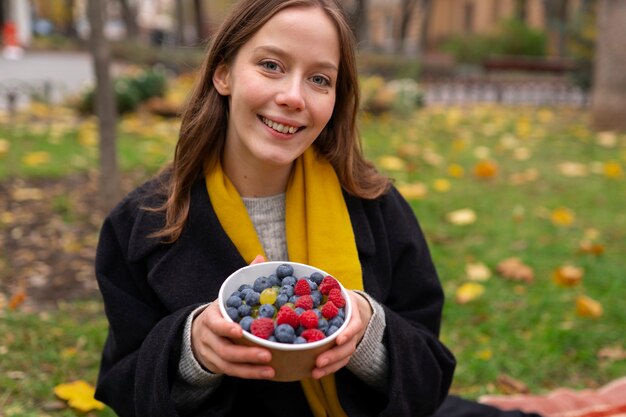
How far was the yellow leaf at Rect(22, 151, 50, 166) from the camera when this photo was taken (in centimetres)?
605

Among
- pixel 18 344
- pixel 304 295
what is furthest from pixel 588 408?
pixel 18 344

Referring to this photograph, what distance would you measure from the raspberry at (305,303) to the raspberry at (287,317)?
0.03m

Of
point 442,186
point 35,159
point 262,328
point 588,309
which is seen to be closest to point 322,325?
point 262,328

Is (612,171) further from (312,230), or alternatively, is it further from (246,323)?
(246,323)

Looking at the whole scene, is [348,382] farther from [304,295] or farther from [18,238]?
[18,238]

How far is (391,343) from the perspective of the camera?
1.72m

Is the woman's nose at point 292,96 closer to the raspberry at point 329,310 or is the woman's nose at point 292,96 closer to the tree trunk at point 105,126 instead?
the raspberry at point 329,310

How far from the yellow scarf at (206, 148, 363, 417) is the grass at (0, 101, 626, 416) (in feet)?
3.84

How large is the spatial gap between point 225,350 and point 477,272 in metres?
2.77

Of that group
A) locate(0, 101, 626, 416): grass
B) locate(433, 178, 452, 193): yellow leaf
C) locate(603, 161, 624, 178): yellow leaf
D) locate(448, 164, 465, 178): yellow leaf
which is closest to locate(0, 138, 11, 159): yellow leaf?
locate(0, 101, 626, 416): grass

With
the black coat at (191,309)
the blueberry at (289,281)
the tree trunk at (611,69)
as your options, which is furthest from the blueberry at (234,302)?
the tree trunk at (611,69)

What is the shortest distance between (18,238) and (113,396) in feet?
8.56

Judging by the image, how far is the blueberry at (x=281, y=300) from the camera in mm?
1449

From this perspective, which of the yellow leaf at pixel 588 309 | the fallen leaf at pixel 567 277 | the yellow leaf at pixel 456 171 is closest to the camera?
the yellow leaf at pixel 588 309
